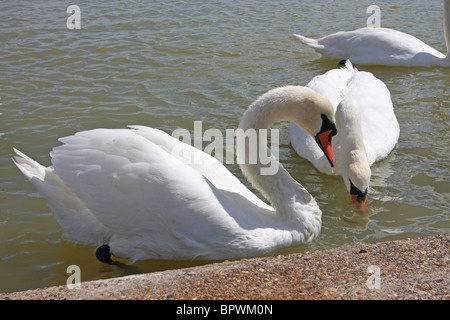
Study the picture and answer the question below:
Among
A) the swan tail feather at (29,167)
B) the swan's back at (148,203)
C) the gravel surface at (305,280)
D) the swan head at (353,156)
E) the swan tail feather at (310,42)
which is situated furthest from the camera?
the swan tail feather at (310,42)

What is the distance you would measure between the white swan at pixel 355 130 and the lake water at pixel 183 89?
206 millimetres

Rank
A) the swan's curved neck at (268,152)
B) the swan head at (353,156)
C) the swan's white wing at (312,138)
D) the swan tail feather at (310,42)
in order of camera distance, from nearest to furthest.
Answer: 1. the swan's curved neck at (268,152)
2. the swan head at (353,156)
3. the swan's white wing at (312,138)
4. the swan tail feather at (310,42)

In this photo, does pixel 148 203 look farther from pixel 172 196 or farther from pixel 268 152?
pixel 268 152

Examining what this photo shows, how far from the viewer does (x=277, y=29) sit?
11.7 meters

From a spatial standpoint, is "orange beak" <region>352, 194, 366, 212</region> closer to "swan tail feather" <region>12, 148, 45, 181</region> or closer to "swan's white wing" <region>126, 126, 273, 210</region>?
"swan's white wing" <region>126, 126, 273, 210</region>

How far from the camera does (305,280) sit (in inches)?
156

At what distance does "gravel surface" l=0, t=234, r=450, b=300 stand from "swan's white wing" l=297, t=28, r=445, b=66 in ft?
20.6

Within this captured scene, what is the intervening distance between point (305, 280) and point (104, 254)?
1668 millimetres

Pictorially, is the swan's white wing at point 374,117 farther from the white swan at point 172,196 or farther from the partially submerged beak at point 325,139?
the white swan at point 172,196

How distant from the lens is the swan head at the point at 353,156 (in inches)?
223

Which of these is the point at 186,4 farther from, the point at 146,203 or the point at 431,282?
the point at 431,282

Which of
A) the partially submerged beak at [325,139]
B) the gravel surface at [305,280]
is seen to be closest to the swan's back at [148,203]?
the gravel surface at [305,280]

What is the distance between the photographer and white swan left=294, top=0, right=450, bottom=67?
33.4 ft
